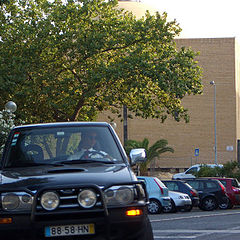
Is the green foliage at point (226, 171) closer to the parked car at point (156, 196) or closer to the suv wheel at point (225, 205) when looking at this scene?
the suv wheel at point (225, 205)

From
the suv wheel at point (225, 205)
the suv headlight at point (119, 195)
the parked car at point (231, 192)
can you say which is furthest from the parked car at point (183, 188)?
the suv headlight at point (119, 195)

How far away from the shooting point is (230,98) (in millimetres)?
78812

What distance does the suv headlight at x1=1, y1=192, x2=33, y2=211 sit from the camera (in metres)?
6.89

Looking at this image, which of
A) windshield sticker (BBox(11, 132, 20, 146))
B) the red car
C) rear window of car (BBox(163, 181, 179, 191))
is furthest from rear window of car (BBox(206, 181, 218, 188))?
windshield sticker (BBox(11, 132, 20, 146))

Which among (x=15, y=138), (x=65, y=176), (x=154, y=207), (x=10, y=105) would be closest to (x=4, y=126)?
(x=10, y=105)

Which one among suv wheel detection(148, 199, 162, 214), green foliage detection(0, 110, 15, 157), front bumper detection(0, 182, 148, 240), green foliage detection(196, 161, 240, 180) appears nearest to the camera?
front bumper detection(0, 182, 148, 240)

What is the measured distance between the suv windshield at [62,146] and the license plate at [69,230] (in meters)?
1.20

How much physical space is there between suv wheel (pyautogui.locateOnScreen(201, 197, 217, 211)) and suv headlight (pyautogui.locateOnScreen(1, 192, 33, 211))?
2506 centimetres

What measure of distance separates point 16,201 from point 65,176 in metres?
0.56

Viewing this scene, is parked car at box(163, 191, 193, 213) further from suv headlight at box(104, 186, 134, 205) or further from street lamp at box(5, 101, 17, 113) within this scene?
suv headlight at box(104, 186, 134, 205)

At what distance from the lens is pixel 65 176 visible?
7.11m

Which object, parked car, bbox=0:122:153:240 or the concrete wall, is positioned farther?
the concrete wall

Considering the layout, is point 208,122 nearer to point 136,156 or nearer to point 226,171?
point 226,171

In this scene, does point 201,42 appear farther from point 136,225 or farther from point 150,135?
point 136,225
